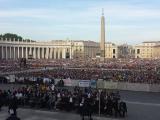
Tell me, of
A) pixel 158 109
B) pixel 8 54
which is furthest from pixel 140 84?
pixel 8 54

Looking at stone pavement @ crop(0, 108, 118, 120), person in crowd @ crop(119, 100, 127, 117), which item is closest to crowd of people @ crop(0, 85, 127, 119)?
person in crowd @ crop(119, 100, 127, 117)

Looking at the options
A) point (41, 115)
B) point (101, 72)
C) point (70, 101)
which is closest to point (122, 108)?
point (70, 101)

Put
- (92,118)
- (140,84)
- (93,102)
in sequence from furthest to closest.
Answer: (140,84) → (93,102) → (92,118)

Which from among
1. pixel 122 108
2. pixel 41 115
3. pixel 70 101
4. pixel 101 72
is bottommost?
pixel 41 115

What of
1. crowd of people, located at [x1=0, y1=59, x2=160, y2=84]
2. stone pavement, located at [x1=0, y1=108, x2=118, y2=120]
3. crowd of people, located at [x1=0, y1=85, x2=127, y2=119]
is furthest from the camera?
crowd of people, located at [x1=0, y1=59, x2=160, y2=84]

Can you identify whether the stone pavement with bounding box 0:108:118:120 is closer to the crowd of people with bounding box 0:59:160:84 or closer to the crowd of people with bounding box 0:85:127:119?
the crowd of people with bounding box 0:85:127:119

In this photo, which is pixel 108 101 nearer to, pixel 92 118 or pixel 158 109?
pixel 92 118

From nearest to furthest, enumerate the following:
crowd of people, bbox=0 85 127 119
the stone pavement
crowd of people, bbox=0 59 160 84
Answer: the stone pavement < crowd of people, bbox=0 85 127 119 < crowd of people, bbox=0 59 160 84

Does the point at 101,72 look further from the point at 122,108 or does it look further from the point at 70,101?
the point at 122,108
